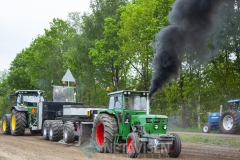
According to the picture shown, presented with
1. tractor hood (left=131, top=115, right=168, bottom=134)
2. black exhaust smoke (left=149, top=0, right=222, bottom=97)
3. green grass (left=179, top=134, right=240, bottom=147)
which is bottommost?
green grass (left=179, top=134, right=240, bottom=147)

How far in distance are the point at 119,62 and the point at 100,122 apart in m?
23.2

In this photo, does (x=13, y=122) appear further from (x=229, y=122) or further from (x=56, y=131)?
(x=229, y=122)

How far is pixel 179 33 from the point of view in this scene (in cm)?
1346

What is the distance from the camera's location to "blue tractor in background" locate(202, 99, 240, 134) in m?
22.1

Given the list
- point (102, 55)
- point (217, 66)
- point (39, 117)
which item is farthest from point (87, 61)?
point (39, 117)

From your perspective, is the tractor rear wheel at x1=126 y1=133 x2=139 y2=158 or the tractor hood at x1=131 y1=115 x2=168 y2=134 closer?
the tractor rear wheel at x1=126 y1=133 x2=139 y2=158

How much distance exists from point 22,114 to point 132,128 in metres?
9.37

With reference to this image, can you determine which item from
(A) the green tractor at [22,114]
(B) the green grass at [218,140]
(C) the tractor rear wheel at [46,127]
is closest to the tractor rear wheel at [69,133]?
(C) the tractor rear wheel at [46,127]

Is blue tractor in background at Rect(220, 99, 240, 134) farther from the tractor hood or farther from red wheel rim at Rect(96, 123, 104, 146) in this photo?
the tractor hood

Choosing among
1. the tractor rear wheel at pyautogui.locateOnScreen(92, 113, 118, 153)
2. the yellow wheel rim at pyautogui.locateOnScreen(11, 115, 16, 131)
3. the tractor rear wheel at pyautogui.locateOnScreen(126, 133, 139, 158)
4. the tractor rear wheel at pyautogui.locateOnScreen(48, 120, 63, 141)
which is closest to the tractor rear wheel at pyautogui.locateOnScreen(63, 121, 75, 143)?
the tractor rear wheel at pyautogui.locateOnScreen(48, 120, 63, 141)

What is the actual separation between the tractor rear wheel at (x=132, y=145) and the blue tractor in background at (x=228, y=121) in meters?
11.4

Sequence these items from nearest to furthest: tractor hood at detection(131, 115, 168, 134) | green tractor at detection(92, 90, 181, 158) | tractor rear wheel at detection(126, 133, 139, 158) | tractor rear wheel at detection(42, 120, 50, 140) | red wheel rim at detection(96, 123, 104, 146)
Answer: tractor rear wheel at detection(126, 133, 139, 158) → green tractor at detection(92, 90, 181, 158) → tractor hood at detection(131, 115, 168, 134) → red wheel rim at detection(96, 123, 104, 146) → tractor rear wheel at detection(42, 120, 50, 140)

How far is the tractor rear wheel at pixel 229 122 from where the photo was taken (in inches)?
868

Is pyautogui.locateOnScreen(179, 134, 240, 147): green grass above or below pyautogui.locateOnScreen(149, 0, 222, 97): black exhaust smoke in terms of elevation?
below
